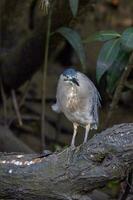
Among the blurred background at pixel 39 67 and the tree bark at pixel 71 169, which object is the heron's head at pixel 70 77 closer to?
the tree bark at pixel 71 169

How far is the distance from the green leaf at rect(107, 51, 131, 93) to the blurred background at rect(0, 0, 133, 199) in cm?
17

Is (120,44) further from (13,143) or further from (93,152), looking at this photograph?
(13,143)

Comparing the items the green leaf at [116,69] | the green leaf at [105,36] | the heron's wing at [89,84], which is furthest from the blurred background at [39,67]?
the heron's wing at [89,84]

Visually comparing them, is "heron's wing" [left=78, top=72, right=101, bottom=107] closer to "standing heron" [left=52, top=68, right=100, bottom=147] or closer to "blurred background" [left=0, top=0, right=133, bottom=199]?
"standing heron" [left=52, top=68, right=100, bottom=147]

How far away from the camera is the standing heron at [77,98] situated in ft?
7.84

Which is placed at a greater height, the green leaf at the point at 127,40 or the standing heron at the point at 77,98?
the green leaf at the point at 127,40

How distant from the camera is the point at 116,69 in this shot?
313 cm

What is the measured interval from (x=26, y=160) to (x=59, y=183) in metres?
0.18

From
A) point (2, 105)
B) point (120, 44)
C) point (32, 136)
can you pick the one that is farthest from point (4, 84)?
point (120, 44)

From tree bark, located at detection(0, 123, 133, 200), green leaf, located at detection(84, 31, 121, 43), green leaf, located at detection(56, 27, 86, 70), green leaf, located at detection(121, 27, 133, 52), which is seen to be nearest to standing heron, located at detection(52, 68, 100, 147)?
tree bark, located at detection(0, 123, 133, 200)

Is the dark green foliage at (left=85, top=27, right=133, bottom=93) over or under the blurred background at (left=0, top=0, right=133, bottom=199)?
over

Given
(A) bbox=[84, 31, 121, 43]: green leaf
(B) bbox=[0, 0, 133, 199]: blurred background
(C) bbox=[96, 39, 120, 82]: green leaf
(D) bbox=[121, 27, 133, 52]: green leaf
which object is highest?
(D) bbox=[121, 27, 133, 52]: green leaf

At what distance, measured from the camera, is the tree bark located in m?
2.27

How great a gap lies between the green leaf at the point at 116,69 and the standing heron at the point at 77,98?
55 centimetres
